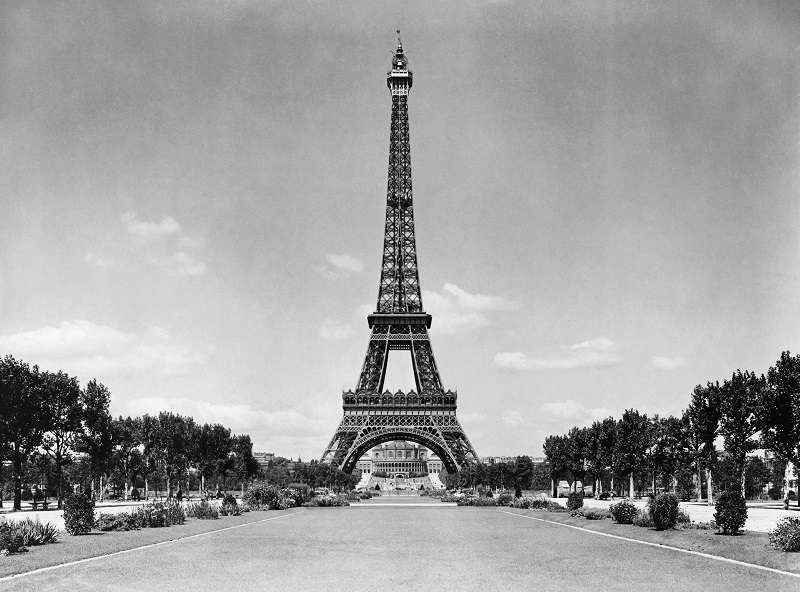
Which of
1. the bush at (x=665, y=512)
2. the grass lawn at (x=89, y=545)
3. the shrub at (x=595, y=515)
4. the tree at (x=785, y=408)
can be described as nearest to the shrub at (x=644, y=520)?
the bush at (x=665, y=512)

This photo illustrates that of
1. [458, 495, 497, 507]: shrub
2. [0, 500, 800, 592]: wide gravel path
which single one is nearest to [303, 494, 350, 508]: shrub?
[458, 495, 497, 507]: shrub

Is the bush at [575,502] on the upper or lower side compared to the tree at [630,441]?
lower

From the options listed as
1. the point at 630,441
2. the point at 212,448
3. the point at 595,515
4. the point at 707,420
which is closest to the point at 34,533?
the point at 595,515

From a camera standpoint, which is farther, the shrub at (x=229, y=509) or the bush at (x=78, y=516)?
the shrub at (x=229, y=509)

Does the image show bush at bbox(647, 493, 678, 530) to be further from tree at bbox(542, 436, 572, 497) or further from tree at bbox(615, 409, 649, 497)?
tree at bbox(542, 436, 572, 497)

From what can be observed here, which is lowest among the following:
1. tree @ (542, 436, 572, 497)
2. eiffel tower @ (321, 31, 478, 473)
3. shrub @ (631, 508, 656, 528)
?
shrub @ (631, 508, 656, 528)

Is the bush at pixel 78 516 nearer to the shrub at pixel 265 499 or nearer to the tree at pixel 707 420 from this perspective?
the shrub at pixel 265 499
